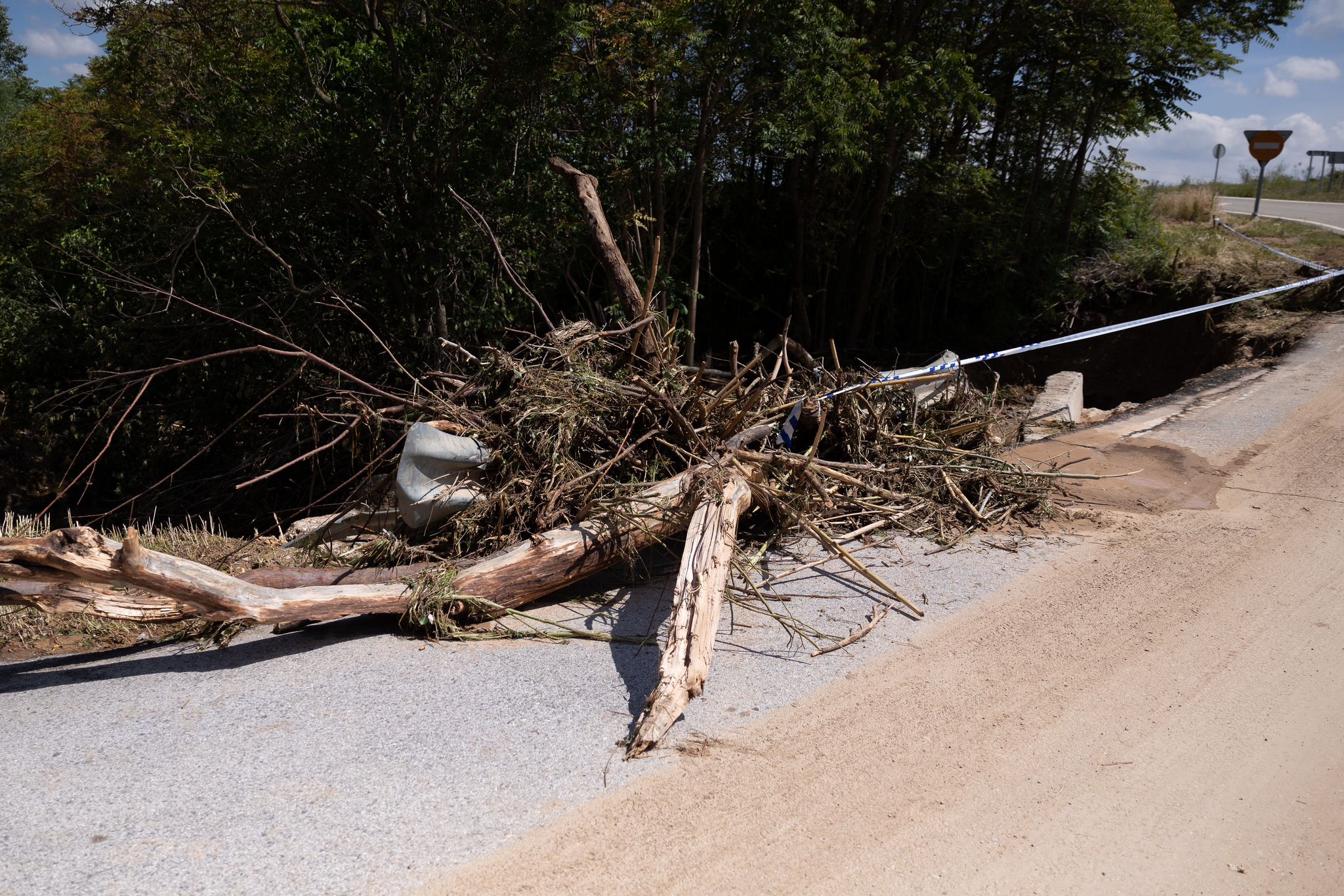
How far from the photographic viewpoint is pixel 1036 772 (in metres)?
3.44

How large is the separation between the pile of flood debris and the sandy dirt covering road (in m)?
0.44

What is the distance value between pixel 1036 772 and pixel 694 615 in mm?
1436

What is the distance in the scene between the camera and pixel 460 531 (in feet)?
16.7

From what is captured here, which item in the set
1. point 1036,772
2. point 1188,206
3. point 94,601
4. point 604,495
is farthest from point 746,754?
point 1188,206

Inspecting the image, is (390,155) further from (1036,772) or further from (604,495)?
(1036,772)

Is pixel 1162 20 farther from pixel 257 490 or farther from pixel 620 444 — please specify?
pixel 257 490

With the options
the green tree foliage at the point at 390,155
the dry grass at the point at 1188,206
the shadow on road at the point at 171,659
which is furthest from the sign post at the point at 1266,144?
the shadow on road at the point at 171,659

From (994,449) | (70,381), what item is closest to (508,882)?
(994,449)

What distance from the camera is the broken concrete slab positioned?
29.3 feet

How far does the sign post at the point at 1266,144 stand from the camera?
16828 mm

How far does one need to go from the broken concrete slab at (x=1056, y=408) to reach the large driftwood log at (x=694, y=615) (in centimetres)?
445

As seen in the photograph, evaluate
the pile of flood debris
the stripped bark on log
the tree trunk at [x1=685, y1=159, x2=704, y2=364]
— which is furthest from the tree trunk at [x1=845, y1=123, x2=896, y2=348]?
the stripped bark on log

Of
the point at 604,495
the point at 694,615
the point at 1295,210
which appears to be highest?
the point at 1295,210

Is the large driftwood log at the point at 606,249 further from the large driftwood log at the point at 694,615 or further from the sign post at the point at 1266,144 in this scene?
the sign post at the point at 1266,144
